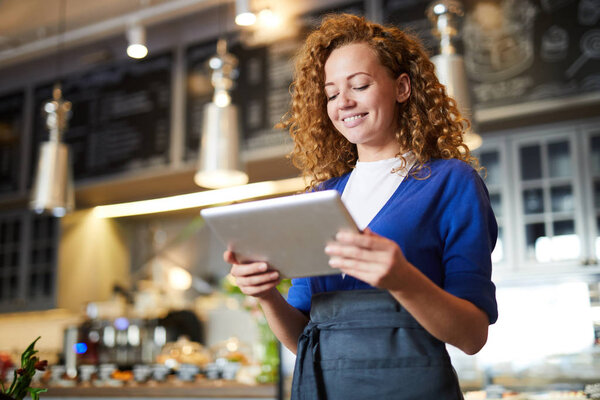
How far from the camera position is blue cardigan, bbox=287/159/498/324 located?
3.01ft

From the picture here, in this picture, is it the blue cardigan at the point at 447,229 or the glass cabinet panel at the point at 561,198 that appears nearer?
the blue cardigan at the point at 447,229

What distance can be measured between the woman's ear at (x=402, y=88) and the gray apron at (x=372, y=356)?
347 millimetres

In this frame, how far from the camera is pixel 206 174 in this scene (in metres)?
2.48

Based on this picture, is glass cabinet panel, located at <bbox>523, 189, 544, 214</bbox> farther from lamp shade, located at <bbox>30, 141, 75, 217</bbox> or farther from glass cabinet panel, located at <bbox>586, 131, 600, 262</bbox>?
lamp shade, located at <bbox>30, 141, 75, 217</bbox>

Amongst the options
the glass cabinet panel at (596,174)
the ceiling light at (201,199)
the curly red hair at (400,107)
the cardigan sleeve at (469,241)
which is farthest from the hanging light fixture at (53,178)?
the glass cabinet panel at (596,174)

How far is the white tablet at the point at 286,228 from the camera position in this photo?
0.80m

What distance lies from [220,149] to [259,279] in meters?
1.56

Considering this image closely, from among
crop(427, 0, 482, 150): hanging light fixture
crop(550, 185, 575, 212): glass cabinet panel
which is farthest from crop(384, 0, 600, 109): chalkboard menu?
crop(427, 0, 482, 150): hanging light fixture

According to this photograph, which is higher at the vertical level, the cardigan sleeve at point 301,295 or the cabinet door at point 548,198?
the cabinet door at point 548,198

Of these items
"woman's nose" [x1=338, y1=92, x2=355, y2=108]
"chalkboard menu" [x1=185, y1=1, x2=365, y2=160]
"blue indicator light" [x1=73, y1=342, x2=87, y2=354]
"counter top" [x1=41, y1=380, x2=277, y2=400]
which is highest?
"chalkboard menu" [x1=185, y1=1, x2=365, y2=160]

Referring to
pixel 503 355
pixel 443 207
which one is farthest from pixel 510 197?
pixel 443 207

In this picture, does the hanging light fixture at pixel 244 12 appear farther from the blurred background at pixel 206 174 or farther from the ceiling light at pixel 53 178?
the ceiling light at pixel 53 178

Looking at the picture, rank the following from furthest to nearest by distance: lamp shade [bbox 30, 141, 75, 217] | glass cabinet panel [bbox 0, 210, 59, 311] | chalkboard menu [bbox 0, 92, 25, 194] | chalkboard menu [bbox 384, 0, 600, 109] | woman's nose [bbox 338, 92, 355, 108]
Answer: chalkboard menu [bbox 0, 92, 25, 194] → glass cabinet panel [bbox 0, 210, 59, 311] → chalkboard menu [bbox 384, 0, 600, 109] → lamp shade [bbox 30, 141, 75, 217] → woman's nose [bbox 338, 92, 355, 108]

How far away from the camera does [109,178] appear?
405cm
